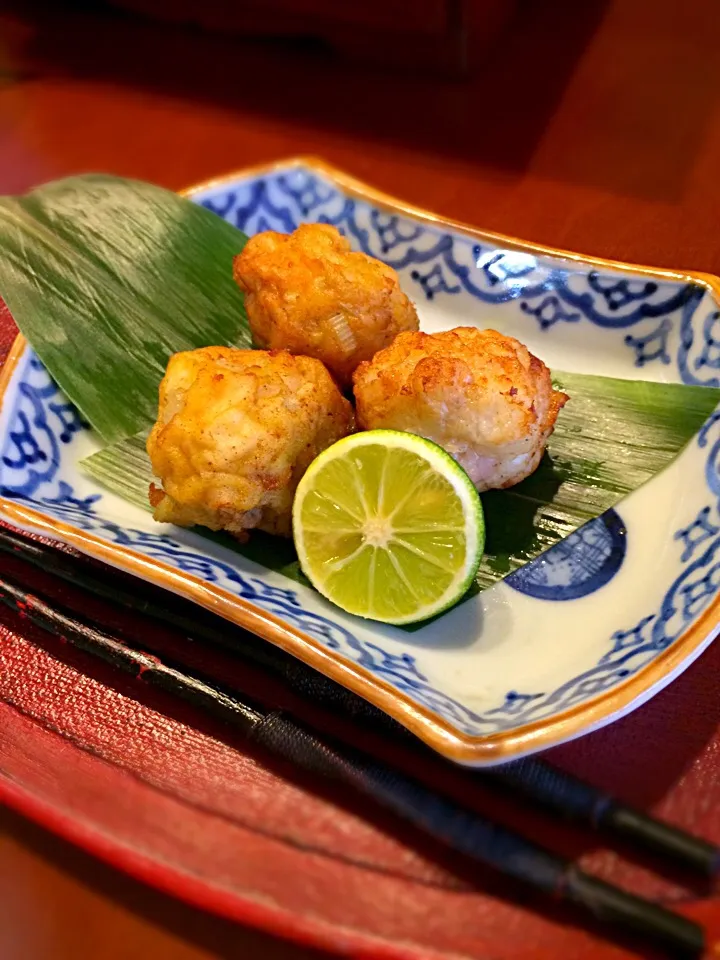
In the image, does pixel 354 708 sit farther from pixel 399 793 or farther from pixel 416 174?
pixel 416 174

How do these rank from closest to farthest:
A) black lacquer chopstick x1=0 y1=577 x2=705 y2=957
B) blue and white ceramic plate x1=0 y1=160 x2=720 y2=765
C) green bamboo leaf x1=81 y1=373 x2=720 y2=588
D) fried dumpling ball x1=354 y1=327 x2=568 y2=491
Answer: black lacquer chopstick x1=0 y1=577 x2=705 y2=957
blue and white ceramic plate x1=0 y1=160 x2=720 y2=765
fried dumpling ball x1=354 y1=327 x2=568 y2=491
green bamboo leaf x1=81 y1=373 x2=720 y2=588

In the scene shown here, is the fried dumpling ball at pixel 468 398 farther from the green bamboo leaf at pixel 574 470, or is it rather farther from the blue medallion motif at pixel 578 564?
the blue medallion motif at pixel 578 564

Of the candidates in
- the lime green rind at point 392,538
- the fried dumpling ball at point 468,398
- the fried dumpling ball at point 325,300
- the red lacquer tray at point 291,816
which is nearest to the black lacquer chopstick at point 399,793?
the red lacquer tray at point 291,816

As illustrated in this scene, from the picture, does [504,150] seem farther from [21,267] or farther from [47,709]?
[47,709]

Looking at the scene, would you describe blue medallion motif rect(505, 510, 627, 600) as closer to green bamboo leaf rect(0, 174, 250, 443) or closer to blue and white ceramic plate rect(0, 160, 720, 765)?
blue and white ceramic plate rect(0, 160, 720, 765)

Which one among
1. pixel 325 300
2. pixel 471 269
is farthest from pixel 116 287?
pixel 471 269

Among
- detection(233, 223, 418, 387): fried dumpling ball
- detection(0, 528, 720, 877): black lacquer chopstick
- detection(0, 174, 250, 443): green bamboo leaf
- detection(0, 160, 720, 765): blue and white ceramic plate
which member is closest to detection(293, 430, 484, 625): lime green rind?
detection(0, 160, 720, 765): blue and white ceramic plate
